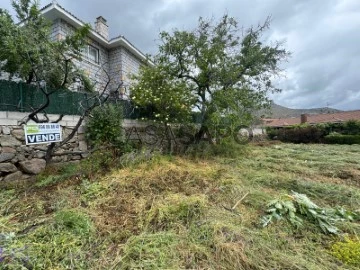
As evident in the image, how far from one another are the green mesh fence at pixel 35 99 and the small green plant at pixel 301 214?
15.4 ft

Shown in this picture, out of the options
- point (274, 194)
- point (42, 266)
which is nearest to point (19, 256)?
point (42, 266)

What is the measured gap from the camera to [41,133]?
3566mm

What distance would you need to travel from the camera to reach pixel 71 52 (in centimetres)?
490

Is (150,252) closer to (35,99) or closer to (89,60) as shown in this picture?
(35,99)

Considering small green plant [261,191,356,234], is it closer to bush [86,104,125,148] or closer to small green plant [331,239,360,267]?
small green plant [331,239,360,267]

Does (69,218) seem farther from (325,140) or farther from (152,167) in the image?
(325,140)

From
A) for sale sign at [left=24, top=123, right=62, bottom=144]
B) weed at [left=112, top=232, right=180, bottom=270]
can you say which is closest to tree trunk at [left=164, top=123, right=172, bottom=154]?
for sale sign at [left=24, top=123, right=62, bottom=144]

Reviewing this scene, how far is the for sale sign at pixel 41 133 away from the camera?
3.35 m

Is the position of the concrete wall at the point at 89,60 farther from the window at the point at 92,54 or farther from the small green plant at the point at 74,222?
the small green plant at the point at 74,222

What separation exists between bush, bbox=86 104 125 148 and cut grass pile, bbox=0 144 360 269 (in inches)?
70.1

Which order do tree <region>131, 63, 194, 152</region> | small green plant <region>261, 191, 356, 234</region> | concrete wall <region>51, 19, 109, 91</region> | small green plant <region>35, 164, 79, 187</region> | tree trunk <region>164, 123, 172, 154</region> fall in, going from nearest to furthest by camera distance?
small green plant <region>261, 191, 356, 234</region> → small green plant <region>35, 164, 79, 187</region> → tree <region>131, 63, 194, 152</region> → tree trunk <region>164, 123, 172, 154</region> → concrete wall <region>51, 19, 109, 91</region>

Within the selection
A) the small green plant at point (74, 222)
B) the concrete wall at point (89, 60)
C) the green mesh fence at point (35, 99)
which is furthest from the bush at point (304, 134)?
the small green plant at point (74, 222)

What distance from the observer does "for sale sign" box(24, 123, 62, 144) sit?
335 cm

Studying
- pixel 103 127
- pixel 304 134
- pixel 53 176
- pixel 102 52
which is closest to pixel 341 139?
pixel 304 134
